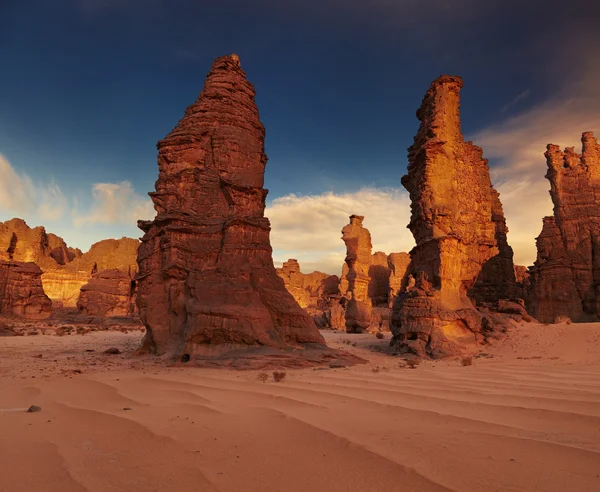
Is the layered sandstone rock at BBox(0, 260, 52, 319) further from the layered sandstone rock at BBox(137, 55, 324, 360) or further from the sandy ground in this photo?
the sandy ground

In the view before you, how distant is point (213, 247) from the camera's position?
9.76 metres

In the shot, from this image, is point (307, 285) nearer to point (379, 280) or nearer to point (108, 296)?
point (379, 280)

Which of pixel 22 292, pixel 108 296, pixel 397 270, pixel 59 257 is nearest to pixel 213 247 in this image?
pixel 22 292

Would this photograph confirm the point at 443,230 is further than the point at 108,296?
No

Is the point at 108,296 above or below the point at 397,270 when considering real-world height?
below

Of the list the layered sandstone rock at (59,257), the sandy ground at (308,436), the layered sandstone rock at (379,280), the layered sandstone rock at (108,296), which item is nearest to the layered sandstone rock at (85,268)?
the layered sandstone rock at (59,257)

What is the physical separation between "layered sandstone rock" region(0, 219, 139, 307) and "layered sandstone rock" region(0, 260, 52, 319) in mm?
16090

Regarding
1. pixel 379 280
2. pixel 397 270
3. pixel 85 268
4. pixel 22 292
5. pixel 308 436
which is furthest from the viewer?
pixel 85 268

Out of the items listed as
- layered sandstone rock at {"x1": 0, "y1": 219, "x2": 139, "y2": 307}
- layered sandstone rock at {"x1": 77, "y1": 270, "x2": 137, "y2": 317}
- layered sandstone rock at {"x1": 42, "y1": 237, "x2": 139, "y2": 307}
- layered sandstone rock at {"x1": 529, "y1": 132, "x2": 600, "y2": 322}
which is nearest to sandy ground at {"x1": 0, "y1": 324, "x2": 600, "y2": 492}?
layered sandstone rock at {"x1": 529, "y1": 132, "x2": 600, "y2": 322}

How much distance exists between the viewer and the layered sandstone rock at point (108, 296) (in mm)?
30609

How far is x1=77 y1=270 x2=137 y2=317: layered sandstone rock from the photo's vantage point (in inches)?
1205

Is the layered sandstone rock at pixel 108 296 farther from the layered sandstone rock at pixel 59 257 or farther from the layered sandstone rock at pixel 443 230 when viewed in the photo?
the layered sandstone rock at pixel 443 230

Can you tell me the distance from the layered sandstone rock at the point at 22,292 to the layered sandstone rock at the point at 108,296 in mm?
2906

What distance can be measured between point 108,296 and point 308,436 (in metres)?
32.7
